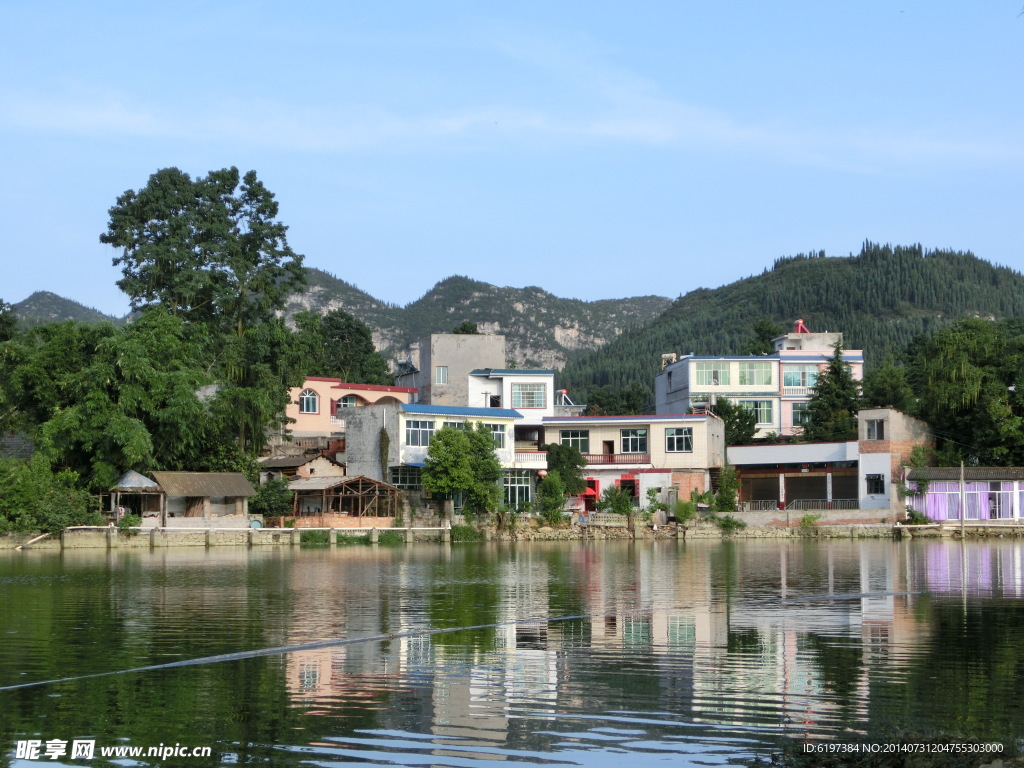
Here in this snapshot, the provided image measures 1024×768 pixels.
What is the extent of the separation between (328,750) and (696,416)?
5373 centimetres

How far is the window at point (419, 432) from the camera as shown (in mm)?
57281

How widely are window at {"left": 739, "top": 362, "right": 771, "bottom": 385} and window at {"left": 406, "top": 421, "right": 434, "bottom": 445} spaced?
2474 centimetres

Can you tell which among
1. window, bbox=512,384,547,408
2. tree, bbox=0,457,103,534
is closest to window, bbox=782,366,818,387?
window, bbox=512,384,547,408

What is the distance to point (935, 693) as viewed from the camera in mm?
13117

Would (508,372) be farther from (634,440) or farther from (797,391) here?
(797,391)

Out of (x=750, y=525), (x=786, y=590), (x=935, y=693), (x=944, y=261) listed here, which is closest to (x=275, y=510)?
(x=750, y=525)

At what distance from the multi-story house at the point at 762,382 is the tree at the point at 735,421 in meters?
2.66

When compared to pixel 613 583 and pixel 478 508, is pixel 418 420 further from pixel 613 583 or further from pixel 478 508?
pixel 613 583

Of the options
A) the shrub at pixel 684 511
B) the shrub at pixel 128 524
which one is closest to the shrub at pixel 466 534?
the shrub at pixel 684 511

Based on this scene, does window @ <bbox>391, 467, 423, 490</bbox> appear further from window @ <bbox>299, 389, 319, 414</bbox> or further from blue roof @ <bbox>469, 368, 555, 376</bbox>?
window @ <bbox>299, 389, 319, 414</bbox>

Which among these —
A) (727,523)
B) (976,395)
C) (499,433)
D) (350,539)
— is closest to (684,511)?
(727,523)

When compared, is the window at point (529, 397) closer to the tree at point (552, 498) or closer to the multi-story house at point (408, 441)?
the multi-story house at point (408, 441)

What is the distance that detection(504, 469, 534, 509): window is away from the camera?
6034cm

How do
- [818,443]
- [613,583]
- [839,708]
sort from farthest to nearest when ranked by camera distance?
[818,443]
[613,583]
[839,708]
